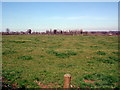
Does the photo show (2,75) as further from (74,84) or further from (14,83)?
(74,84)

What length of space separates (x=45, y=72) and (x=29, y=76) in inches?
53.5

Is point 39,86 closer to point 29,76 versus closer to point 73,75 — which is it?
point 29,76

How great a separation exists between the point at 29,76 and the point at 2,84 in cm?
196

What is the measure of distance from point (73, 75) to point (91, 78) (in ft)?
4.19

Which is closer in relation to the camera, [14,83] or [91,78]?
[14,83]

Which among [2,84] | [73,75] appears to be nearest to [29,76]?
[2,84]

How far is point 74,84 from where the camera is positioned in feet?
27.1

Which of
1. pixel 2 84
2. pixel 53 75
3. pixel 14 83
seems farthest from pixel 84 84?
pixel 2 84

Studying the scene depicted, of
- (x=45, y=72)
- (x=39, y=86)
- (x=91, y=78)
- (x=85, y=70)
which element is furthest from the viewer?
(x=85, y=70)

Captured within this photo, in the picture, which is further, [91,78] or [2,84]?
[91,78]

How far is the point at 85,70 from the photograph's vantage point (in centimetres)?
1118

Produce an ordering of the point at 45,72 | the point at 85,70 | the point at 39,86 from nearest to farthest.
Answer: the point at 39,86 → the point at 45,72 → the point at 85,70

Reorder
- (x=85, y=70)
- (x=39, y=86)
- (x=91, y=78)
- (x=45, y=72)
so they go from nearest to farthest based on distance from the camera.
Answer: (x=39, y=86), (x=91, y=78), (x=45, y=72), (x=85, y=70)

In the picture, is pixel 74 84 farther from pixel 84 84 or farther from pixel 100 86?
pixel 100 86
